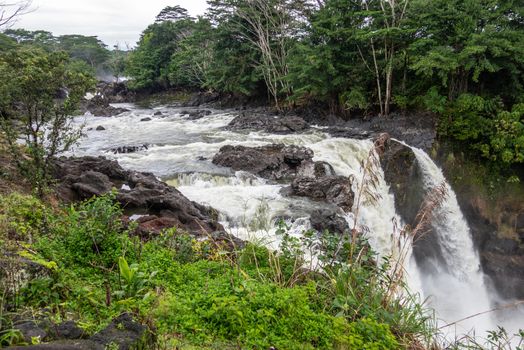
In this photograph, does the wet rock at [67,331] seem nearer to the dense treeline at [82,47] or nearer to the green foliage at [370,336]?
the green foliage at [370,336]

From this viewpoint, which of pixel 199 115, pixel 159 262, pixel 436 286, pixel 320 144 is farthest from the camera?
pixel 199 115

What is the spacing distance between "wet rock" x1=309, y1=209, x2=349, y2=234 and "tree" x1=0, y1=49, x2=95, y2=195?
560cm

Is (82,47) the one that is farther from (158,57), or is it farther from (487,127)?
(487,127)

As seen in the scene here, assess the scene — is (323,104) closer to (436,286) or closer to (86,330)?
(436,286)

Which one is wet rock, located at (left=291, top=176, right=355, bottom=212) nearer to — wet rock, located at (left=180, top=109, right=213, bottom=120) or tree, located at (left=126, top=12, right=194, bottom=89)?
wet rock, located at (left=180, top=109, right=213, bottom=120)

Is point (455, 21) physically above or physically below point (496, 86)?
above

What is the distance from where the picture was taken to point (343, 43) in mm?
19516

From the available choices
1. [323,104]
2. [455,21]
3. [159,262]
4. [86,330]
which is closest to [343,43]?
[323,104]

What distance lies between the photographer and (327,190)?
1095cm

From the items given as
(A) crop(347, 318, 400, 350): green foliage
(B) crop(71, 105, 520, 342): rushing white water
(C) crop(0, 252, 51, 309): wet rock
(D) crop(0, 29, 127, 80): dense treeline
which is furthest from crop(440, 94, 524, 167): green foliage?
(D) crop(0, 29, 127, 80): dense treeline

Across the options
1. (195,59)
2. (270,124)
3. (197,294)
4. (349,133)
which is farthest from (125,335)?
(195,59)

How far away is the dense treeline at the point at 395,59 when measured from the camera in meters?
14.2

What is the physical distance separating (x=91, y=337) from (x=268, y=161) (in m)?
10.8

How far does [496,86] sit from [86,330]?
18.4 metres
